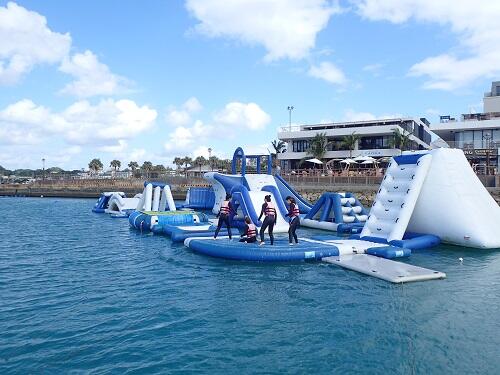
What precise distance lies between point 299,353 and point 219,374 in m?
1.42

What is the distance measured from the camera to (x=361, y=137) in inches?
2564

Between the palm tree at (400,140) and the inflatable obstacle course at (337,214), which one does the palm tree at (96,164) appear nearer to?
the palm tree at (400,140)

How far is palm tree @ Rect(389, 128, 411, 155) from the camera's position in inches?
2265

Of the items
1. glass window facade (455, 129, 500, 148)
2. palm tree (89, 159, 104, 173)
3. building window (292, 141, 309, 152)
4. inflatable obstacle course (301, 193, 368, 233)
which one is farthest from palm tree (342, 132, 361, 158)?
palm tree (89, 159, 104, 173)

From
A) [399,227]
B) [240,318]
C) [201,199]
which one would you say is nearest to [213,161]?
[201,199]

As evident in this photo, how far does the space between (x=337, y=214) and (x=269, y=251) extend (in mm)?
9096

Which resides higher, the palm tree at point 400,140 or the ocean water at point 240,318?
the palm tree at point 400,140

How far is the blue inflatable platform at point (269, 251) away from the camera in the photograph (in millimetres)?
13594

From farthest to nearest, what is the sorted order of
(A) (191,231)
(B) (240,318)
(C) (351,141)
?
(C) (351,141) < (A) (191,231) < (B) (240,318)

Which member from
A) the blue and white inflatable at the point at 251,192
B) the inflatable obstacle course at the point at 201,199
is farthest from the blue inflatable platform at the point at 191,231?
the inflatable obstacle course at the point at 201,199

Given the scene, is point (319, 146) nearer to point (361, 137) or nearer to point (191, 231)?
point (361, 137)

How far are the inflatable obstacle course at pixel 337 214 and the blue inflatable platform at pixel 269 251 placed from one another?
6.85m

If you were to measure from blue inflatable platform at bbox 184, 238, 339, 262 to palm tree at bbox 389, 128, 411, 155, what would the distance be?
4701cm

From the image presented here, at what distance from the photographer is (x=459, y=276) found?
39.2ft
